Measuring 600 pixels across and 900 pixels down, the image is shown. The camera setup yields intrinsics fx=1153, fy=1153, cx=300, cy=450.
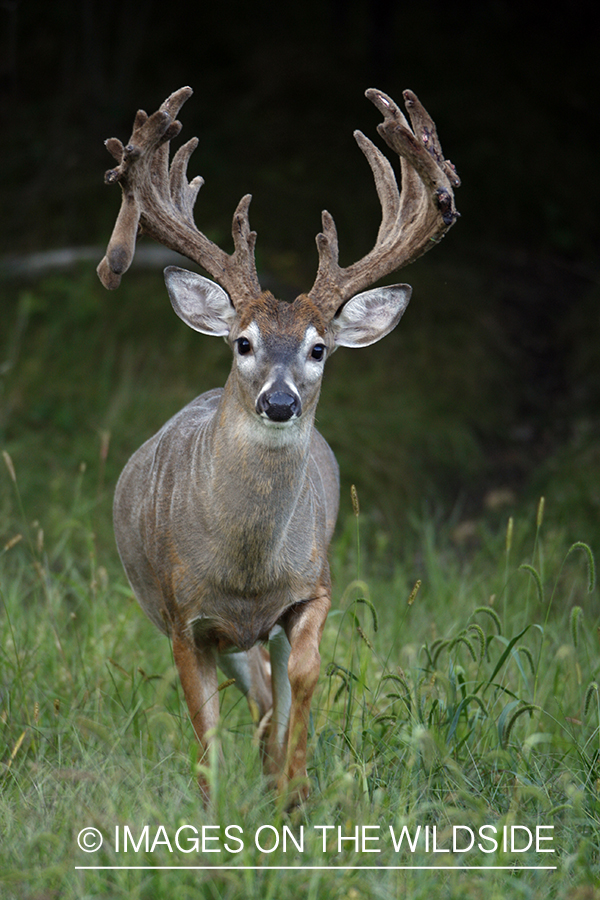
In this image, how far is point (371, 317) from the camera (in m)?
4.39

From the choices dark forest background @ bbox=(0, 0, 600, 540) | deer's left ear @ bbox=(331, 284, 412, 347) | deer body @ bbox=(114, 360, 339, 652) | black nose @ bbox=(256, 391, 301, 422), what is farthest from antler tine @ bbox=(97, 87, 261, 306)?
dark forest background @ bbox=(0, 0, 600, 540)

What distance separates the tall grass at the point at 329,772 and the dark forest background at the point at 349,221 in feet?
9.19

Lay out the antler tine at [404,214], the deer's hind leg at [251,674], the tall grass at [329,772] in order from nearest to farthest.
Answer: the tall grass at [329,772] < the antler tine at [404,214] < the deer's hind leg at [251,674]

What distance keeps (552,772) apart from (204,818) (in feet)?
4.58

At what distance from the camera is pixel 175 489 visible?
4.28m

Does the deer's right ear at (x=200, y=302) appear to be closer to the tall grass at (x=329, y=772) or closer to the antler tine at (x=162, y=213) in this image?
the antler tine at (x=162, y=213)

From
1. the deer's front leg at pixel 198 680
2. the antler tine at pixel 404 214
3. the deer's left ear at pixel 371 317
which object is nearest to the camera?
the deer's front leg at pixel 198 680

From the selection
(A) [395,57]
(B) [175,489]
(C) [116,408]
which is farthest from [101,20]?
(B) [175,489]

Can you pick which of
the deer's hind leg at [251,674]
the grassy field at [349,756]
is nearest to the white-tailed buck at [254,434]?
the grassy field at [349,756]

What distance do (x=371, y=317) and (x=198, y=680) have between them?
1494 millimetres

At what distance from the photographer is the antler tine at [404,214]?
165 inches

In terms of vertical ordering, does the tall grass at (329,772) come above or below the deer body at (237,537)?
below

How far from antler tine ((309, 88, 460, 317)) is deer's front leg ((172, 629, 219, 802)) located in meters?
1.31

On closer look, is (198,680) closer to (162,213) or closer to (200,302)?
(200,302)
